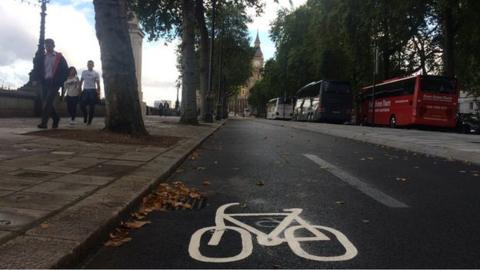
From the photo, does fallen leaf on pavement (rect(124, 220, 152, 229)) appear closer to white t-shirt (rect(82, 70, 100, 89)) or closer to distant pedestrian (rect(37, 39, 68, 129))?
distant pedestrian (rect(37, 39, 68, 129))

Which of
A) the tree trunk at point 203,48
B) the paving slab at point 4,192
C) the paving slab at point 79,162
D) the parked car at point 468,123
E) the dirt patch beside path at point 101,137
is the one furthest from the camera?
the parked car at point 468,123

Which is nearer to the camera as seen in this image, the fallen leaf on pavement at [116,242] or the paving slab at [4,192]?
the fallen leaf on pavement at [116,242]

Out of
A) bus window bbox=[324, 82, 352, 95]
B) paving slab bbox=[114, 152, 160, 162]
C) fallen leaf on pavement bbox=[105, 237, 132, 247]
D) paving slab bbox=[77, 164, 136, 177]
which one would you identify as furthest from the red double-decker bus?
fallen leaf on pavement bbox=[105, 237, 132, 247]

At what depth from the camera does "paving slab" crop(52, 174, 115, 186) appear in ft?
20.8

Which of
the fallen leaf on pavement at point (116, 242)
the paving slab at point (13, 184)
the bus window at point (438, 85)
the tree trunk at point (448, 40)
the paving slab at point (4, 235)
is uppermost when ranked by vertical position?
the tree trunk at point (448, 40)

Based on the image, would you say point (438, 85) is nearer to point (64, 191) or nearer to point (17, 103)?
point (17, 103)

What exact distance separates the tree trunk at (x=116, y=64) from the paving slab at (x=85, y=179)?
5.60 meters

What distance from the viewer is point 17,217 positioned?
445 centimetres

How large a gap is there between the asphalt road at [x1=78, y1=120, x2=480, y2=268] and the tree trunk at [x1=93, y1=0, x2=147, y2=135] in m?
3.22

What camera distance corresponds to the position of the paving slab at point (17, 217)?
4160mm

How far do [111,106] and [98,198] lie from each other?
7149 millimetres

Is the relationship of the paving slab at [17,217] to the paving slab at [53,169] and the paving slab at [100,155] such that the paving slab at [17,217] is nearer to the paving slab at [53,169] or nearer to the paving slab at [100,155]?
the paving slab at [53,169]

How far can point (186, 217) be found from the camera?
5.46 m

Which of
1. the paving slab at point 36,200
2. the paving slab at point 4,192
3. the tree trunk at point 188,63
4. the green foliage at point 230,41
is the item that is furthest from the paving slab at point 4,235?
the green foliage at point 230,41
